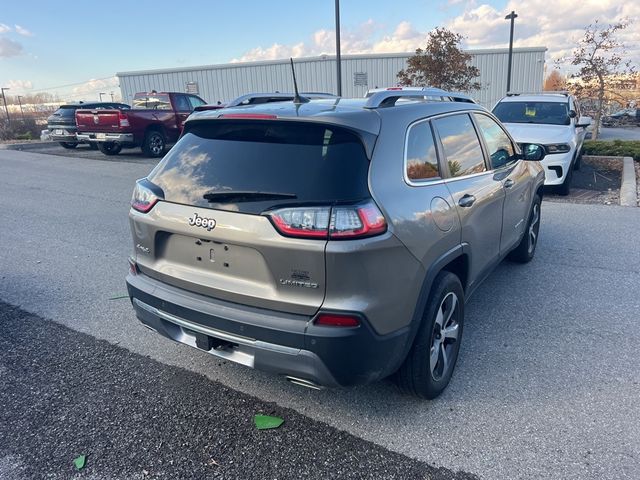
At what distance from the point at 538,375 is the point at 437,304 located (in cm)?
100

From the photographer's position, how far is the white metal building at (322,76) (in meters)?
23.6

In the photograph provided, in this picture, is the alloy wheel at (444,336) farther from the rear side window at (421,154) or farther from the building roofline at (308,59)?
the building roofline at (308,59)

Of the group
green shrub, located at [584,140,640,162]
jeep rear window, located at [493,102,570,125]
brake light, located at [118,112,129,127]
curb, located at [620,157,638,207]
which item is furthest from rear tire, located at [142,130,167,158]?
curb, located at [620,157,638,207]

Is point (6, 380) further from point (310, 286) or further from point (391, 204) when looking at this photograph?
point (391, 204)

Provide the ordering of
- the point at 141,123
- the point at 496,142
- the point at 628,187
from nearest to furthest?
1. the point at 496,142
2. the point at 628,187
3. the point at 141,123

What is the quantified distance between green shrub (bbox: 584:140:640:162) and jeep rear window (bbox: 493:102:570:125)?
3.56 metres

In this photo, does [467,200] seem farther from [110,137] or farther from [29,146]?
[29,146]

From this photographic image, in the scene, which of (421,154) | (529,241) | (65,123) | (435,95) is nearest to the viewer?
(421,154)

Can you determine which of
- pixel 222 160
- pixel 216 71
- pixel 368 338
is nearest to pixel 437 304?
pixel 368 338

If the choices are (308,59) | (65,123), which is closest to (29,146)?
(65,123)

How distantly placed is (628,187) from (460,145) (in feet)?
23.5

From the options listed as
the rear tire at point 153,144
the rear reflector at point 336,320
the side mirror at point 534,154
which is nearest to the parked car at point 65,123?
the rear tire at point 153,144

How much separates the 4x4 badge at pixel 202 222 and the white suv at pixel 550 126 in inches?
286

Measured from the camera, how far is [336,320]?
7.61 ft
